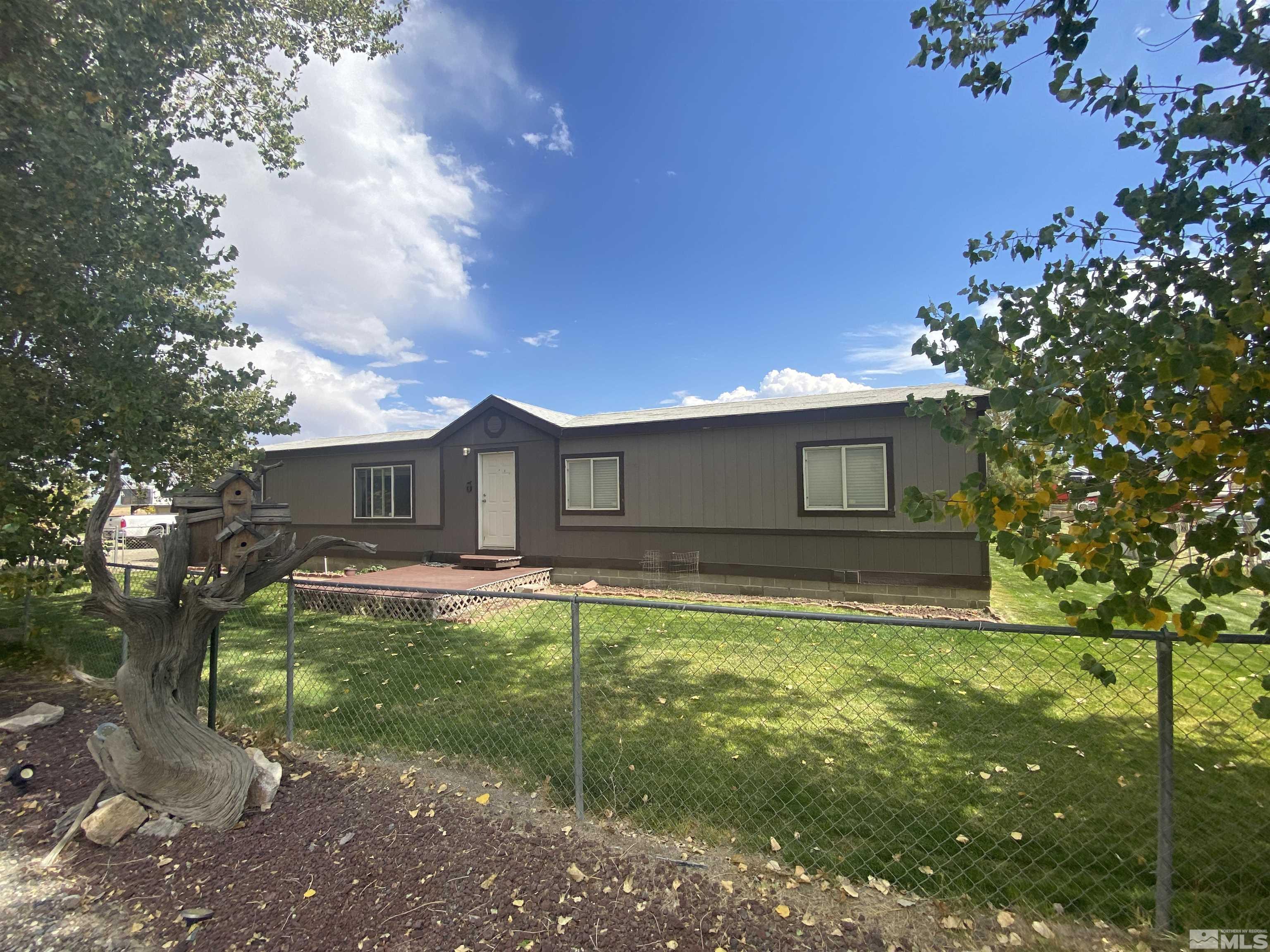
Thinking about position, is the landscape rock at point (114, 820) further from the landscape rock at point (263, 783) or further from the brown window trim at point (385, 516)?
the brown window trim at point (385, 516)

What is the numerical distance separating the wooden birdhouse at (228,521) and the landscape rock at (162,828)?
1.31 meters

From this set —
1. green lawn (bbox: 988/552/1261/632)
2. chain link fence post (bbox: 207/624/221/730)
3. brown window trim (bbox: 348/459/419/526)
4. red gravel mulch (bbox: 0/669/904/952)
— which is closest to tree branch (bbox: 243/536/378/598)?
chain link fence post (bbox: 207/624/221/730)

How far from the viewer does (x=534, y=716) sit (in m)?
4.22

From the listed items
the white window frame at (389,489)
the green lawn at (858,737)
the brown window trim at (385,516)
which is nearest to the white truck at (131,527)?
the brown window trim at (385,516)

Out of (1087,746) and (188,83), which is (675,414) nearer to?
(1087,746)

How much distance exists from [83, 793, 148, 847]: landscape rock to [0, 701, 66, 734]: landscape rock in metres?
1.91

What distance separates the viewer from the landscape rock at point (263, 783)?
9.51ft

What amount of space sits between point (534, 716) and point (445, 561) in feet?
27.1

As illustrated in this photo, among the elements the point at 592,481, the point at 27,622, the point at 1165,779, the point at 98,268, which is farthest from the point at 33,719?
the point at 592,481

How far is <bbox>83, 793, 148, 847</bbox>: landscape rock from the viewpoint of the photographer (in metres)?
2.58

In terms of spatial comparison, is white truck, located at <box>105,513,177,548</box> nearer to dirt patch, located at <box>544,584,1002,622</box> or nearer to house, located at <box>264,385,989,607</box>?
house, located at <box>264,385,989,607</box>

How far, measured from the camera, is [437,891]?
226 cm

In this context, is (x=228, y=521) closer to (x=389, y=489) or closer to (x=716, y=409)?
(x=716, y=409)

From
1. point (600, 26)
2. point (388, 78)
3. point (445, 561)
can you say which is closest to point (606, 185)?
point (600, 26)
